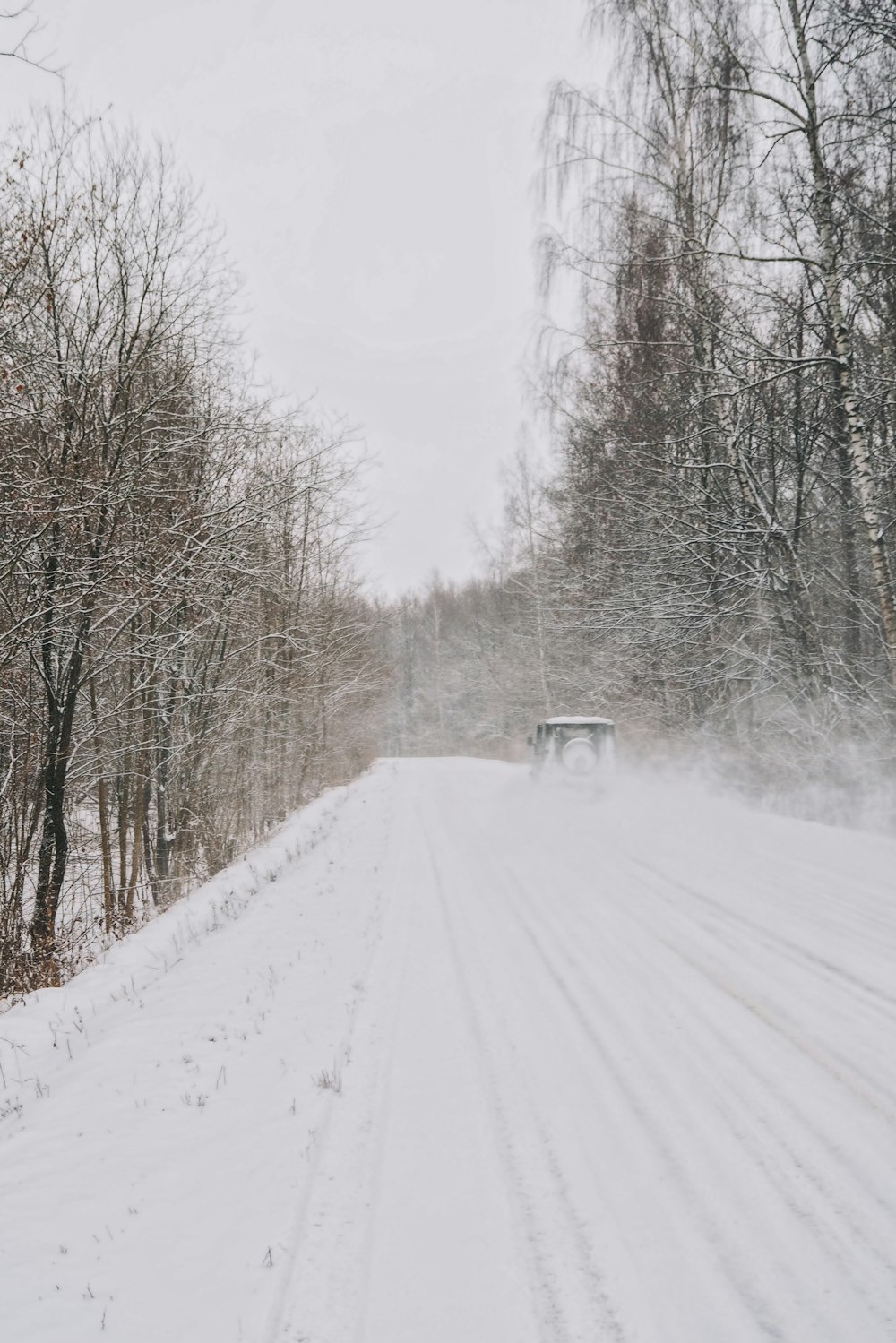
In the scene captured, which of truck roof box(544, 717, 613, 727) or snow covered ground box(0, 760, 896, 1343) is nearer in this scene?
snow covered ground box(0, 760, 896, 1343)

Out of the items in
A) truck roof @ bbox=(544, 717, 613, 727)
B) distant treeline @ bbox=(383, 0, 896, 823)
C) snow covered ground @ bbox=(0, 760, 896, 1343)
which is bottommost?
snow covered ground @ bbox=(0, 760, 896, 1343)

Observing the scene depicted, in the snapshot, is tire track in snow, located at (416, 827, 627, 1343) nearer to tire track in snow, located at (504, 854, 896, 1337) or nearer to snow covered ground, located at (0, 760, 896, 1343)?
snow covered ground, located at (0, 760, 896, 1343)

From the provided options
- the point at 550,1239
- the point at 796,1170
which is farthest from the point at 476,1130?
the point at 796,1170

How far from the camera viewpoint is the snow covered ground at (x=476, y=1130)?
2.15m

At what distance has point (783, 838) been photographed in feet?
26.8

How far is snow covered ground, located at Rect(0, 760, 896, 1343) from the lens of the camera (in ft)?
7.07

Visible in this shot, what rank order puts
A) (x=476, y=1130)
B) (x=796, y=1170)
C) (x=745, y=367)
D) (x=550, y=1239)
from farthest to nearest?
1. (x=745, y=367)
2. (x=476, y=1130)
3. (x=796, y=1170)
4. (x=550, y=1239)

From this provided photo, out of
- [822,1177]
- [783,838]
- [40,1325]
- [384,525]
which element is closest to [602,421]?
[384,525]

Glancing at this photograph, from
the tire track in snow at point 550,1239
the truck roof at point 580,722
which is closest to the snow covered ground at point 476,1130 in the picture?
the tire track in snow at point 550,1239

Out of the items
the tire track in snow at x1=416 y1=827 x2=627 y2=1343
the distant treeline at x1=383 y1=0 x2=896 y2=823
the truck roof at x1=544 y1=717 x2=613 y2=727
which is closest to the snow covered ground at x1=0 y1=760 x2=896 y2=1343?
the tire track in snow at x1=416 y1=827 x2=627 y2=1343

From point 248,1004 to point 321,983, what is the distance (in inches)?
20.6

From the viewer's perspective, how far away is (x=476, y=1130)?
3.01 metres

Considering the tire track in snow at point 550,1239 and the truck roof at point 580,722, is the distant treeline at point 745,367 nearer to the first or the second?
the truck roof at point 580,722

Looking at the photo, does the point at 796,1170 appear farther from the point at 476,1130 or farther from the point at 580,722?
the point at 580,722
